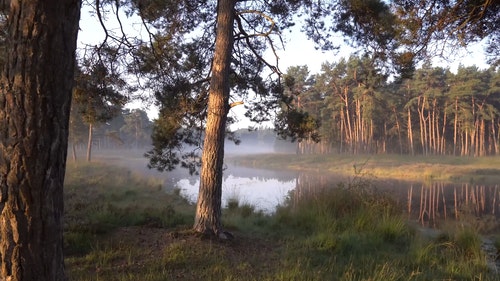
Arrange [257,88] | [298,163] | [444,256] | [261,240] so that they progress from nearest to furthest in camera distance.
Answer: [444,256], [261,240], [257,88], [298,163]

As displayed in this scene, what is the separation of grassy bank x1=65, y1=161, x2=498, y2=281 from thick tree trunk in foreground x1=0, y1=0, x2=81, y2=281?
171 centimetres

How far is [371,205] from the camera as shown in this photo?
8594mm

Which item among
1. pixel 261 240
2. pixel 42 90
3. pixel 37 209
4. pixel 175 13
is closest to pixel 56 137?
pixel 42 90

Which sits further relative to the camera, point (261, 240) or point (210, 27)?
point (210, 27)

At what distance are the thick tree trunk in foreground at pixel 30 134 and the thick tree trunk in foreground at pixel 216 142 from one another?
375 centimetres

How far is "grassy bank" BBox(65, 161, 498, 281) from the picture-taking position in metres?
4.55

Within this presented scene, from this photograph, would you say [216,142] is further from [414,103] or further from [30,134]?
[414,103]

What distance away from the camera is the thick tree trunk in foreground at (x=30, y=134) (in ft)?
8.27

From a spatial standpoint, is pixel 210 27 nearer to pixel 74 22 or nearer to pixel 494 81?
pixel 74 22

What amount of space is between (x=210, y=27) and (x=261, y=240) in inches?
210

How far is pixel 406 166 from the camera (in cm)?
3603

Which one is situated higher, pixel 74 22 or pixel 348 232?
pixel 74 22

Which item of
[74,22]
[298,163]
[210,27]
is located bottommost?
[298,163]

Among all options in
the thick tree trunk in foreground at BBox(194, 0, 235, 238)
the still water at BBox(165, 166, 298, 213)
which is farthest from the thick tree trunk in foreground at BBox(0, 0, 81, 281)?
the still water at BBox(165, 166, 298, 213)
